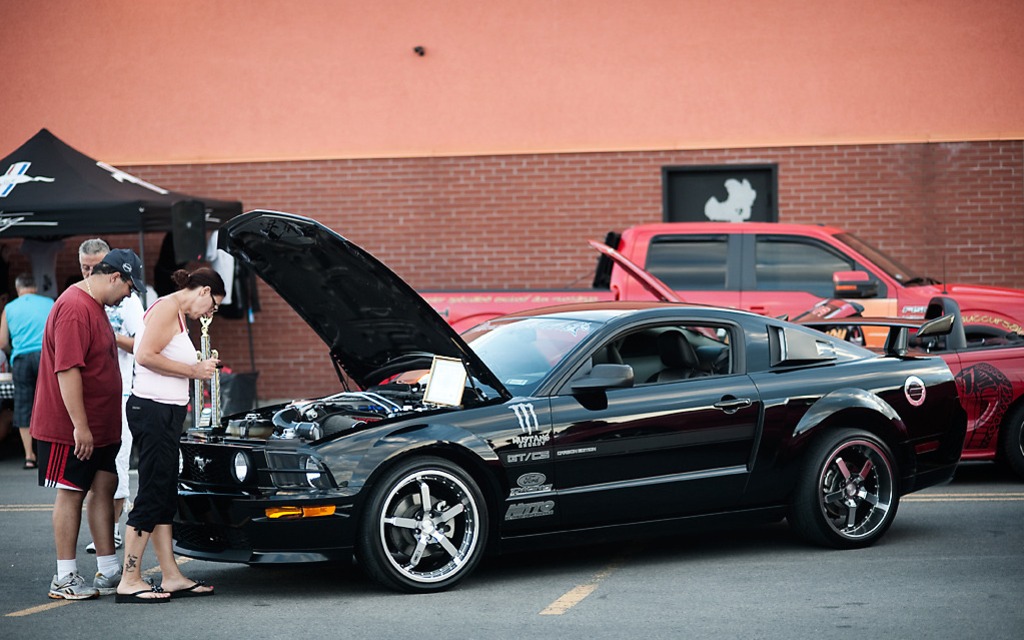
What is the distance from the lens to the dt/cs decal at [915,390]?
756cm

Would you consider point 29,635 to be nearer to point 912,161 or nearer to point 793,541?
point 793,541

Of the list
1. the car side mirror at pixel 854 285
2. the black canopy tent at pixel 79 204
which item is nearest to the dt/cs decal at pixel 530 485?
the car side mirror at pixel 854 285

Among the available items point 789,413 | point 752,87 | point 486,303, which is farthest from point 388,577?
point 752,87

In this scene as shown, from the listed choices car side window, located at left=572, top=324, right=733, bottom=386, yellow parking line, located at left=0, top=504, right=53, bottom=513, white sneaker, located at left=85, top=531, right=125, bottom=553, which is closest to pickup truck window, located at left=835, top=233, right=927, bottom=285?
car side window, located at left=572, top=324, right=733, bottom=386

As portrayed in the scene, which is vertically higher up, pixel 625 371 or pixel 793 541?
pixel 625 371

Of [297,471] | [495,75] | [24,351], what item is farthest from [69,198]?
[297,471]

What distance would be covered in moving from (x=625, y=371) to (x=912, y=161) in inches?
429

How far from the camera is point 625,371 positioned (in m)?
6.69

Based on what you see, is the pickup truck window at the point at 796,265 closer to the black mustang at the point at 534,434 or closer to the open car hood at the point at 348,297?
the black mustang at the point at 534,434

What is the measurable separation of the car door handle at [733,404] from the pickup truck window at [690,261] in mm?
5324

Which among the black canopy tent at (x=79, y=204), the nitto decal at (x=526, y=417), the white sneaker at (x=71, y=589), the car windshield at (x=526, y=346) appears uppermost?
the black canopy tent at (x=79, y=204)

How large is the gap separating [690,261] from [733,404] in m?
5.54

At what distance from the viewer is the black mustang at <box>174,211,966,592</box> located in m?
6.29

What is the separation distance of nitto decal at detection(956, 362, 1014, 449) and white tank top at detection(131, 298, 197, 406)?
5595 mm
